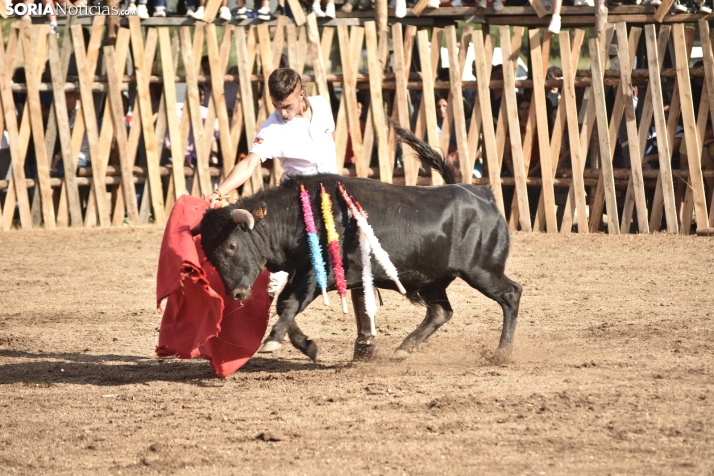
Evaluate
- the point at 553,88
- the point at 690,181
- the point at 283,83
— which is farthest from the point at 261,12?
the point at 283,83

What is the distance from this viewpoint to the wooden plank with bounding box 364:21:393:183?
13117 mm

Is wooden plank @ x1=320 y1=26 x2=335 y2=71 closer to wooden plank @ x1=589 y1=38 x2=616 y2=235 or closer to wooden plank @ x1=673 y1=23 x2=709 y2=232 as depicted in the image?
wooden plank @ x1=589 y1=38 x2=616 y2=235

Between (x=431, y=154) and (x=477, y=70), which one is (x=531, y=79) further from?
(x=431, y=154)

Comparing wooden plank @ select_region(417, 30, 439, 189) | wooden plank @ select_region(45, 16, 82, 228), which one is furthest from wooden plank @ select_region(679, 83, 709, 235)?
wooden plank @ select_region(45, 16, 82, 228)

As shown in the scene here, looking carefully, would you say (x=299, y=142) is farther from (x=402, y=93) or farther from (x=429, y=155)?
(x=402, y=93)

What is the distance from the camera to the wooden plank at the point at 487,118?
41.1 ft

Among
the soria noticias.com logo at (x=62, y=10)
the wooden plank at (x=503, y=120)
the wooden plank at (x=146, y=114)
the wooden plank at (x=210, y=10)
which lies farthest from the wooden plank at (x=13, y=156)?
the wooden plank at (x=503, y=120)

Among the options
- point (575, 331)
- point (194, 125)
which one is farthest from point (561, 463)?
point (194, 125)

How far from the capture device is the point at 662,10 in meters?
12.2

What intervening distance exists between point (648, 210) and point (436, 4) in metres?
3.92

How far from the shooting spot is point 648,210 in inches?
492

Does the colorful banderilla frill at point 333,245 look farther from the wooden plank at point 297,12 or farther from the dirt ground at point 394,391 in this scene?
the wooden plank at point 297,12

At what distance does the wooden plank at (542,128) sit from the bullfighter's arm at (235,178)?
6537 mm

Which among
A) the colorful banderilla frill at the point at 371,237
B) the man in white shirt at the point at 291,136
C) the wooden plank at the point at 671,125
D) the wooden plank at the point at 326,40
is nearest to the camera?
the colorful banderilla frill at the point at 371,237
